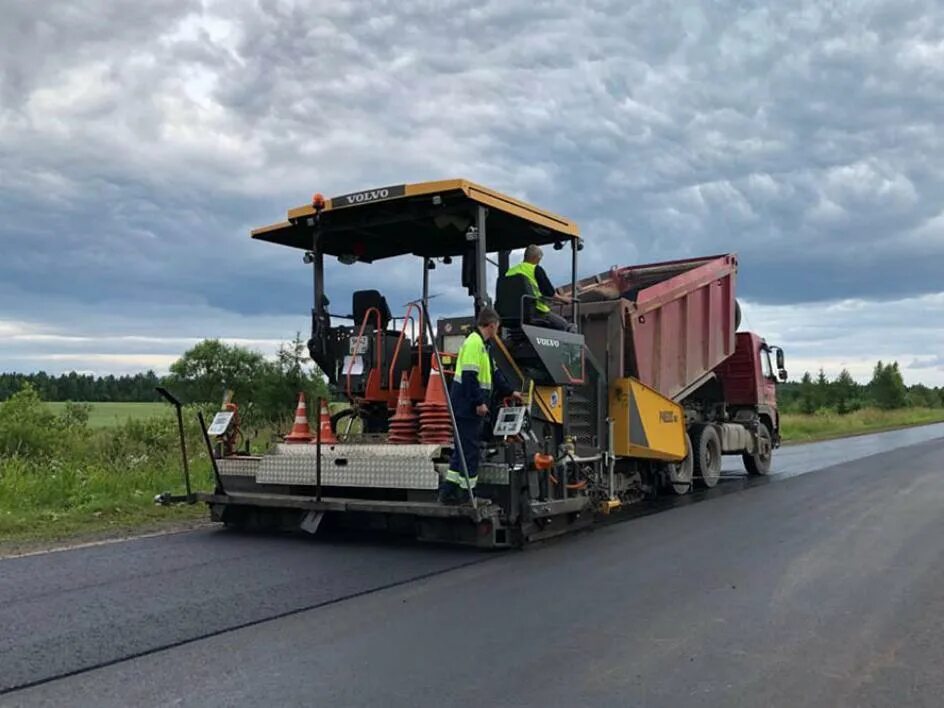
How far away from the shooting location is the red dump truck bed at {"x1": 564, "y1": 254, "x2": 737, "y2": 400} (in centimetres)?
957

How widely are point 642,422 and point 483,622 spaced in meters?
4.98

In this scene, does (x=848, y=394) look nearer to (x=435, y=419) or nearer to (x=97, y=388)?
(x=97, y=388)

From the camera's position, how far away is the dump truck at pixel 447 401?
283 inches

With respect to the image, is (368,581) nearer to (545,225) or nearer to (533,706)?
(533,706)

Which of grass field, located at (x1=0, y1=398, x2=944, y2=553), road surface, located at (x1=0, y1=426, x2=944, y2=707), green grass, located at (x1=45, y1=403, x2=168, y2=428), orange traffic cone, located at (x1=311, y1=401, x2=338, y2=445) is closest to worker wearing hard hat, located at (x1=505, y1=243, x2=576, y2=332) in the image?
road surface, located at (x1=0, y1=426, x2=944, y2=707)

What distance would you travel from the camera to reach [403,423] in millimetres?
7746

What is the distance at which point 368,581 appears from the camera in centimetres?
592

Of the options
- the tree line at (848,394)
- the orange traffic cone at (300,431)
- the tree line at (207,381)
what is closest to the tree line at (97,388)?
the tree line at (207,381)

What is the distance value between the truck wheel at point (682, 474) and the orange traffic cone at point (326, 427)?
4.71 metres

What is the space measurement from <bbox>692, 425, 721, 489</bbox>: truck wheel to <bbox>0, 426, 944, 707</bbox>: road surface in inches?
150

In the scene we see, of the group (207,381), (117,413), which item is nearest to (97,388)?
(207,381)

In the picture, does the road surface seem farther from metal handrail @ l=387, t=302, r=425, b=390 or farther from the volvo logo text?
the volvo logo text

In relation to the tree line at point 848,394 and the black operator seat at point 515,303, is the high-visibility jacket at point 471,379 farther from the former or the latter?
the tree line at point 848,394

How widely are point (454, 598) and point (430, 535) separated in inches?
68.0
